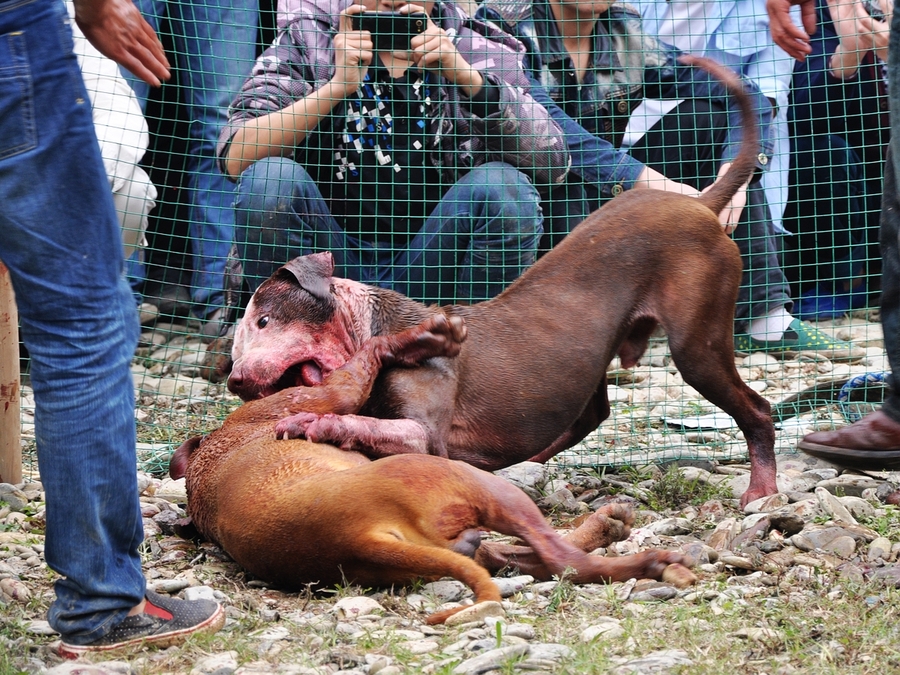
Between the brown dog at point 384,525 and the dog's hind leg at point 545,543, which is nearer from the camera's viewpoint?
the brown dog at point 384,525

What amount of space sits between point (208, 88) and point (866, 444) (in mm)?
4633

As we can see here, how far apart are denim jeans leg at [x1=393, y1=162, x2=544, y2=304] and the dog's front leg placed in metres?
2.21

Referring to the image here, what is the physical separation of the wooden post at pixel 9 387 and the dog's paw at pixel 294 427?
1426mm

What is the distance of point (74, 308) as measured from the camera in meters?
2.48

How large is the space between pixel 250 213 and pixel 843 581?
12.6ft

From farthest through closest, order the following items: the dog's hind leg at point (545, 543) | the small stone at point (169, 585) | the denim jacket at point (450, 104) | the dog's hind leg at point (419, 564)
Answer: the denim jacket at point (450, 104) → the small stone at point (169, 585) → the dog's hind leg at point (545, 543) → the dog's hind leg at point (419, 564)

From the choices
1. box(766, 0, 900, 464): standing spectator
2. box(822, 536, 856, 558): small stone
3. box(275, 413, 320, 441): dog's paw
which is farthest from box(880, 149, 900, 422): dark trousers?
box(275, 413, 320, 441): dog's paw

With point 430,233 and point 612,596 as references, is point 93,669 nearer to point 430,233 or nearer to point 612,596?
point 612,596

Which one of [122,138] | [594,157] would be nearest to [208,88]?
[122,138]

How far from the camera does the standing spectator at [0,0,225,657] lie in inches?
94.7

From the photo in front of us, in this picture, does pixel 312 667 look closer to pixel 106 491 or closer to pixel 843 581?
pixel 106 491

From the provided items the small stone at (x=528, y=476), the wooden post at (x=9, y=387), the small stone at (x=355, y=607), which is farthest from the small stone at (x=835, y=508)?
the wooden post at (x=9, y=387)

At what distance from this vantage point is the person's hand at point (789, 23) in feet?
11.7

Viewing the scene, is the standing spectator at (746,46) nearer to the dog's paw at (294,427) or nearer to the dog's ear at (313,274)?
the dog's ear at (313,274)
